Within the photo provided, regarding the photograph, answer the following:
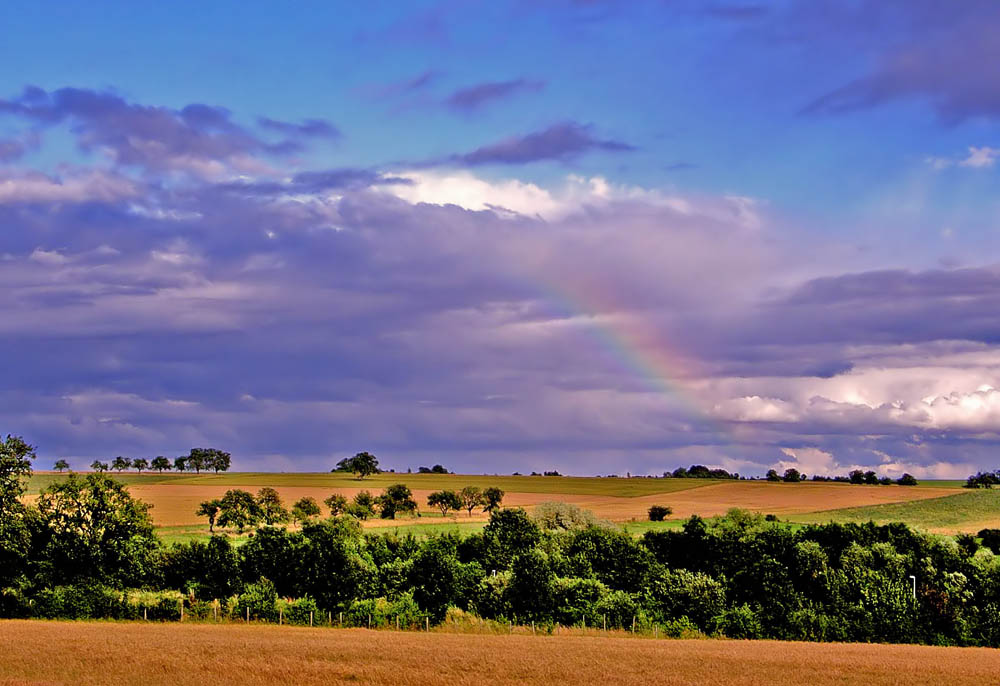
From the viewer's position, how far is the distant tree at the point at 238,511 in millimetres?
143375

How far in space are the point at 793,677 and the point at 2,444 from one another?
64643 mm

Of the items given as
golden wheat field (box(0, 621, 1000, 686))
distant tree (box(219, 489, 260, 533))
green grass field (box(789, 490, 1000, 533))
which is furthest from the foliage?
golden wheat field (box(0, 621, 1000, 686))

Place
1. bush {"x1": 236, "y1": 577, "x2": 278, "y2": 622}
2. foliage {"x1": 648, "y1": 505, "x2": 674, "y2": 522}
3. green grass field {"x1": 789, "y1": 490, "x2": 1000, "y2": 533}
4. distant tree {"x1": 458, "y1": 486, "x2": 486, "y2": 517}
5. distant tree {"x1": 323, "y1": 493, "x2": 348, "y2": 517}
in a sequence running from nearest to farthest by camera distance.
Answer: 1. bush {"x1": 236, "y1": 577, "x2": 278, "y2": 622}
2. green grass field {"x1": 789, "y1": 490, "x2": 1000, "y2": 533}
3. foliage {"x1": 648, "y1": 505, "x2": 674, "y2": 522}
4. distant tree {"x1": 323, "y1": 493, "x2": 348, "y2": 517}
5. distant tree {"x1": 458, "y1": 486, "x2": 486, "y2": 517}

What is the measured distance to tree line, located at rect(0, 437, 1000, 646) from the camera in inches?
2820

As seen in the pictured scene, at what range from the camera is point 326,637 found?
59.6 m

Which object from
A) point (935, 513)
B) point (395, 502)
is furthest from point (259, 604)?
point (935, 513)

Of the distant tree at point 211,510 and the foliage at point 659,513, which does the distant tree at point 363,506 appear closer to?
the distant tree at point 211,510

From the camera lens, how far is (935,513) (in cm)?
15888

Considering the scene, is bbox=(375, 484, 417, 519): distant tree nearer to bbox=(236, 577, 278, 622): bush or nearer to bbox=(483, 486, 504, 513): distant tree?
bbox=(483, 486, 504, 513): distant tree

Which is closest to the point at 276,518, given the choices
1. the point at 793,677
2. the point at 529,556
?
the point at 529,556

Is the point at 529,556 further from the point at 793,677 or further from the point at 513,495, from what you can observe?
the point at 513,495

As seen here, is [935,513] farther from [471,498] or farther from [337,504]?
[337,504]

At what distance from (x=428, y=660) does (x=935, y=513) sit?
434 ft

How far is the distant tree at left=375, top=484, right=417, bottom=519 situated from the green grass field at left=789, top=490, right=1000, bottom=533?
66964 mm
